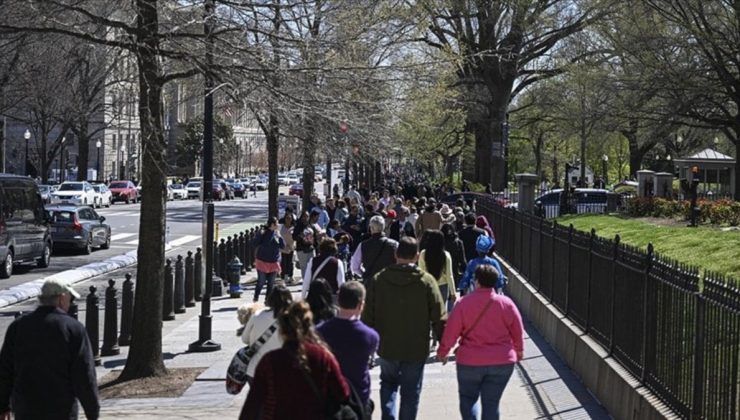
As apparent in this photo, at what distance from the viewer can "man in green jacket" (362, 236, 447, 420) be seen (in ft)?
28.7

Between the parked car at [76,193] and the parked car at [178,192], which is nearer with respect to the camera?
the parked car at [76,193]

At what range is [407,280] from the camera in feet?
29.1

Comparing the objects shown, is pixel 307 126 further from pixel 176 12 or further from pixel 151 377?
pixel 151 377

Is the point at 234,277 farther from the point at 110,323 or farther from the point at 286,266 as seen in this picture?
the point at 110,323

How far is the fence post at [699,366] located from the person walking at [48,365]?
4.22 meters

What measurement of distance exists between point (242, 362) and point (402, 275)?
4.85 feet

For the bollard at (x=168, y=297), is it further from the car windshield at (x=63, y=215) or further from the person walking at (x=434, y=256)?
the car windshield at (x=63, y=215)

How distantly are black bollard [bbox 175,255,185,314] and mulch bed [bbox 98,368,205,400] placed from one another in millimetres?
5961

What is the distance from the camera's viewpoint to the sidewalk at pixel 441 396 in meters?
11.1

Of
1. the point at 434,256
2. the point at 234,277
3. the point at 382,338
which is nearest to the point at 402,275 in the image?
the point at 382,338

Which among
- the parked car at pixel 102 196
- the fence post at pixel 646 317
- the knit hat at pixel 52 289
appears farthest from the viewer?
the parked car at pixel 102 196

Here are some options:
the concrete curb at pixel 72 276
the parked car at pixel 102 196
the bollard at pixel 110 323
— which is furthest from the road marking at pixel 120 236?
the bollard at pixel 110 323

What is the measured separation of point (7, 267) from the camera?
26.3 metres

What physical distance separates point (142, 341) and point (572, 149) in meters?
79.3
